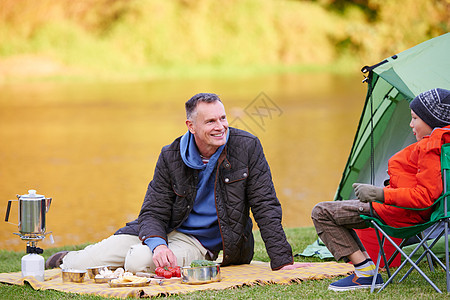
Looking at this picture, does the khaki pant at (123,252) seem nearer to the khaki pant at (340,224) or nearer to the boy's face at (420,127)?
the khaki pant at (340,224)

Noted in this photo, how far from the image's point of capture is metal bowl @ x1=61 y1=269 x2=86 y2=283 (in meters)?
3.31

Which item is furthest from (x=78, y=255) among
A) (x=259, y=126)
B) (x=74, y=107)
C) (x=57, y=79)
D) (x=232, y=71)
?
(x=232, y=71)

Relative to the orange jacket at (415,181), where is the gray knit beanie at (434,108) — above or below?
above

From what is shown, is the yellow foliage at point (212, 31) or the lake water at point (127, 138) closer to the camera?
the lake water at point (127, 138)

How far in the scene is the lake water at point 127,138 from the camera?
8297 millimetres

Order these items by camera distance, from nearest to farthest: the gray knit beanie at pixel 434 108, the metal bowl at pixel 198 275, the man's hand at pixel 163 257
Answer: the gray knit beanie at pixel 434 108 → the metal bowl at pixel 198 275 → the man's hand at pixel 163 257

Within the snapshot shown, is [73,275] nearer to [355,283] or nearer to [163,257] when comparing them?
[163,257]

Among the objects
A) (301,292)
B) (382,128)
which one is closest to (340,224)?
(301,292)

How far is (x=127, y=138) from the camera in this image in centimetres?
1370

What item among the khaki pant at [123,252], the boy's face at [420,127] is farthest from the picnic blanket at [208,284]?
the boy's face at [420,127]

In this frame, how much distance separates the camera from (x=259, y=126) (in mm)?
Result: 15414

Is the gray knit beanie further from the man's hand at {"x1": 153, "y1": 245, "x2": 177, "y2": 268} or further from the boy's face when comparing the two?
the man's hand at {"x1": 153, "y1": 245, "x2": 177, "y2": 268}

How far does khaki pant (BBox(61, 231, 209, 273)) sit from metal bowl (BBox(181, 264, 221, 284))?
0.83ft

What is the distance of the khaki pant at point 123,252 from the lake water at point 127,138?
2.85 metres
